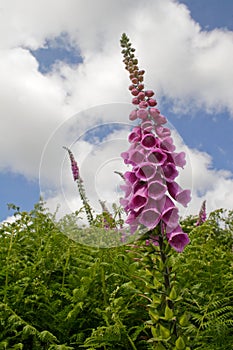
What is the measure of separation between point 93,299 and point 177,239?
988 mm

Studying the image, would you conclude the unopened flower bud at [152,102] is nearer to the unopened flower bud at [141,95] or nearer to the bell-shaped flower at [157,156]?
the unopened flower bud at [141,95]

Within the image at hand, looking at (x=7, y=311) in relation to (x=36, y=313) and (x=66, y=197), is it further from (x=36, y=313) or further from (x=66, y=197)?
(x=66, y=197)

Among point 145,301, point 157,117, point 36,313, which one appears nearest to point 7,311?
point 36,313

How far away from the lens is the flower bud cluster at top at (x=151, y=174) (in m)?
2.42

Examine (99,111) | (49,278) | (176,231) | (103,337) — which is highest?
(99,111)

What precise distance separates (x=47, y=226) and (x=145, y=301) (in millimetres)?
1458

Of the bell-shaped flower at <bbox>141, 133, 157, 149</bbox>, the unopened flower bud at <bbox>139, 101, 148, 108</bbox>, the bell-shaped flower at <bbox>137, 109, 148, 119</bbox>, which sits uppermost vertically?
the unopened flower bud at <bbox>139, 101, 148, 108</bbox>

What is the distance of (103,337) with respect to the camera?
2.79 metres

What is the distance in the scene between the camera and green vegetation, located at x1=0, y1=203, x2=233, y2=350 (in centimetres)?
297

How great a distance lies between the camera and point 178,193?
2.51m

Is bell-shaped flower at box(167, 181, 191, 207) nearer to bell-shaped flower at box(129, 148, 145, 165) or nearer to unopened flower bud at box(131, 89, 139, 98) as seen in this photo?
bell-shaped flower at box(129, 148, 145, 165)

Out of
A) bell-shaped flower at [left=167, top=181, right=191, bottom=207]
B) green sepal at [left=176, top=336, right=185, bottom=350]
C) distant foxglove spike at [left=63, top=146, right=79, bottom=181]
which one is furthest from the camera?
distant foxglove spike at [left=63, top=146, right=79, bottom=181]

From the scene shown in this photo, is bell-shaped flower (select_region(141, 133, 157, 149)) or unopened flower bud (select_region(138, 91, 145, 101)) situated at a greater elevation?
unopened flower bud (select_region(138, 91, 145, 101))

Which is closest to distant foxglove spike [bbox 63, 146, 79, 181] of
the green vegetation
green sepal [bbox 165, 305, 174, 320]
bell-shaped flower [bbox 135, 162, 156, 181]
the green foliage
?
the green vegetation
